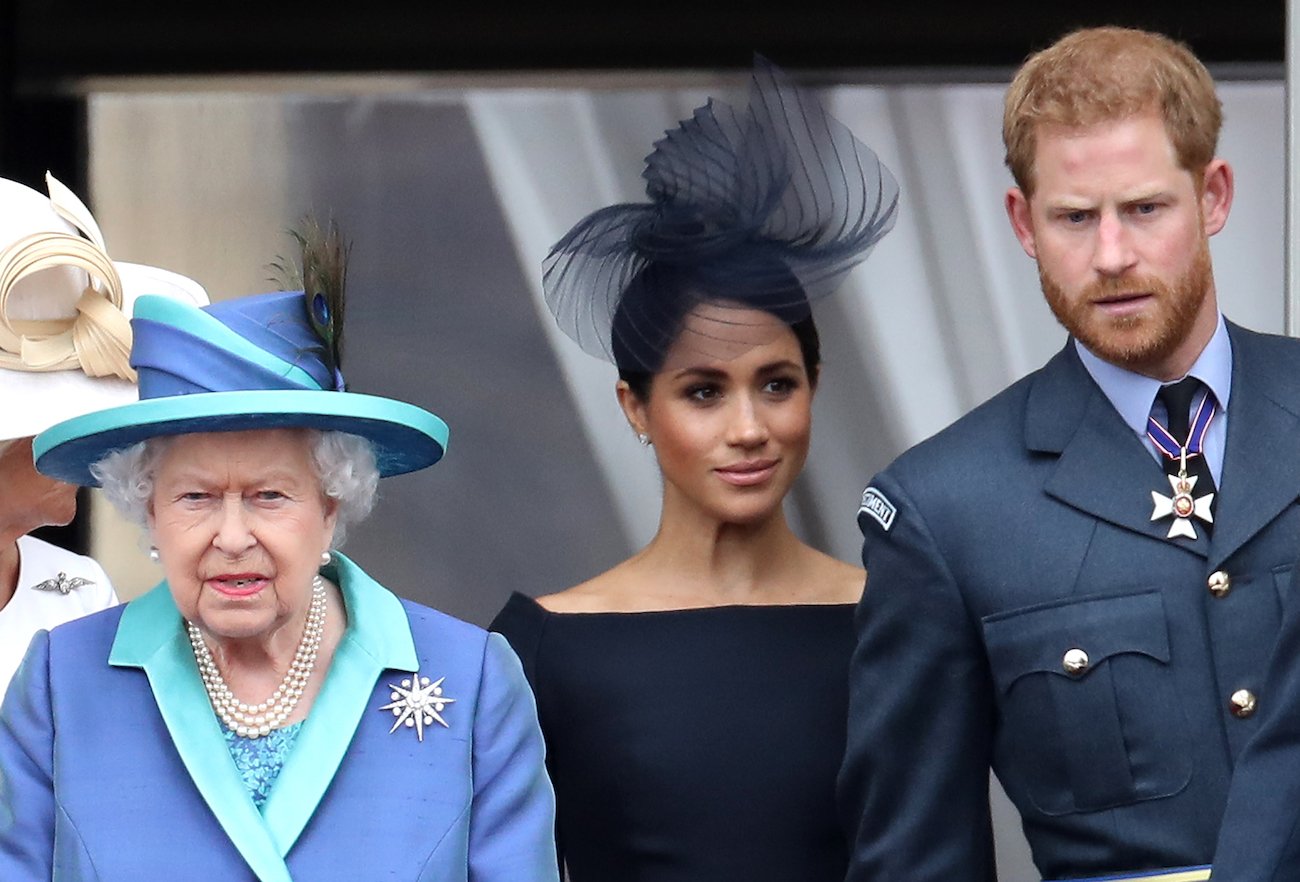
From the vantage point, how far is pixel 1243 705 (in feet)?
9.33

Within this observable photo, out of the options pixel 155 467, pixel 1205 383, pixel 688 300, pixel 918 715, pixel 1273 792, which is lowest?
pixel 1273 792

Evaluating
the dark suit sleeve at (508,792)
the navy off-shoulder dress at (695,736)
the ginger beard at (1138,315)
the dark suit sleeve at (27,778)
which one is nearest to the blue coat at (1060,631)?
the ginger beard at (1138,315)

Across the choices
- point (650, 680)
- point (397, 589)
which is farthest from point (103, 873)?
point (397, 589)

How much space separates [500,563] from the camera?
4934 mm

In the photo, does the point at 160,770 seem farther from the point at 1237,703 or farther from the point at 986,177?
the point at 986,177

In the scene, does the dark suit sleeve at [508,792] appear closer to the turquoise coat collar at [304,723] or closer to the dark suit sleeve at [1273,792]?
the turquoise coat collar at [304,723]

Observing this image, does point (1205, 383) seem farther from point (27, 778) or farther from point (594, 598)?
point (27, 778)

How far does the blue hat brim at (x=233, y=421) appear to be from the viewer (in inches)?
110

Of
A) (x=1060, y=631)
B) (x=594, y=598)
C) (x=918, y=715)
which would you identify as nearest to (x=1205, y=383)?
(x=1060, y=631)

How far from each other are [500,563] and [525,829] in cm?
205

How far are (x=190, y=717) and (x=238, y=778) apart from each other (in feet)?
0.33

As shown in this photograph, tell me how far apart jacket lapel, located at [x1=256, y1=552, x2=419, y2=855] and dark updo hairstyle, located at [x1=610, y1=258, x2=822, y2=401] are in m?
0.80

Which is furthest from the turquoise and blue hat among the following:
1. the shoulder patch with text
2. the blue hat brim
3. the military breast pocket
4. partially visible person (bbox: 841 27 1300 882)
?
the military breast pocket

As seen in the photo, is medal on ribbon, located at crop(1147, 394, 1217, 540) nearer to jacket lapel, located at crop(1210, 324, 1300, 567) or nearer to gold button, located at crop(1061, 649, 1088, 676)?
jacket lapel, located at crop(1210, 324, 1300, 567)
